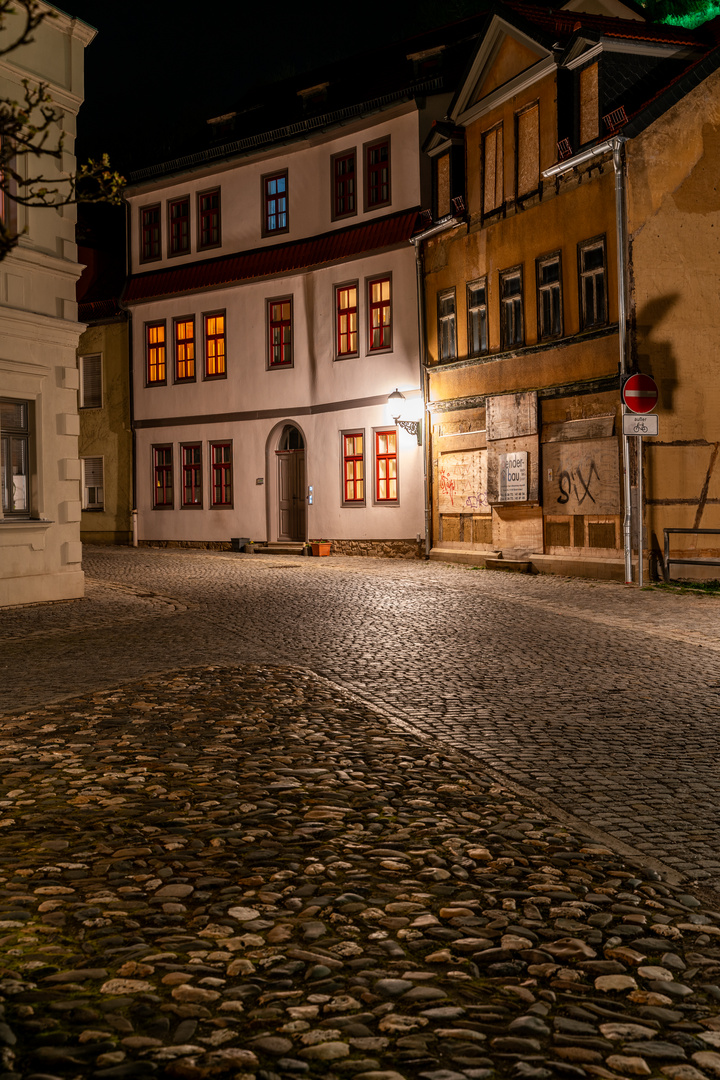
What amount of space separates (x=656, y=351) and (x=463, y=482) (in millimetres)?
6260

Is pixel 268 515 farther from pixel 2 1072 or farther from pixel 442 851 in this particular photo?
pixel 2 1072

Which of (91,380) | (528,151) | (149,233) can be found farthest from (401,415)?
(91,380)

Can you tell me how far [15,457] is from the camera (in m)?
16.3

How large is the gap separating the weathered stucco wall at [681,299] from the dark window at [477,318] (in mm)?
5018

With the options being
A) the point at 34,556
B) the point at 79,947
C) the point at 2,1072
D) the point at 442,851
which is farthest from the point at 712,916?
the point at 34,556

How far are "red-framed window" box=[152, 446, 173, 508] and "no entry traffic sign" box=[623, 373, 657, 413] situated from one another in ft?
57.9

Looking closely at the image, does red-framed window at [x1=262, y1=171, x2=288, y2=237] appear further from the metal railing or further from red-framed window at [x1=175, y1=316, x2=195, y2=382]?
the metal railing

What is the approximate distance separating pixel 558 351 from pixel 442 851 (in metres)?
17.7

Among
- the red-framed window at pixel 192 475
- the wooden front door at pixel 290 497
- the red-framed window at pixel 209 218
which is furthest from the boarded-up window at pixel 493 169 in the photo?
the red-framed window at pixel 192 475

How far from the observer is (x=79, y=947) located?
12.1ft

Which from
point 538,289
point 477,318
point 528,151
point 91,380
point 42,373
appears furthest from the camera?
point 91,380

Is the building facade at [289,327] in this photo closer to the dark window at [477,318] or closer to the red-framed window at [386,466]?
the red-framed window at [386,466]

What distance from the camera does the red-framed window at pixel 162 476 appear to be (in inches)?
1288

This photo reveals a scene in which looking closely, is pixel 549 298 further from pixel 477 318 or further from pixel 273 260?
pixel 273 260
